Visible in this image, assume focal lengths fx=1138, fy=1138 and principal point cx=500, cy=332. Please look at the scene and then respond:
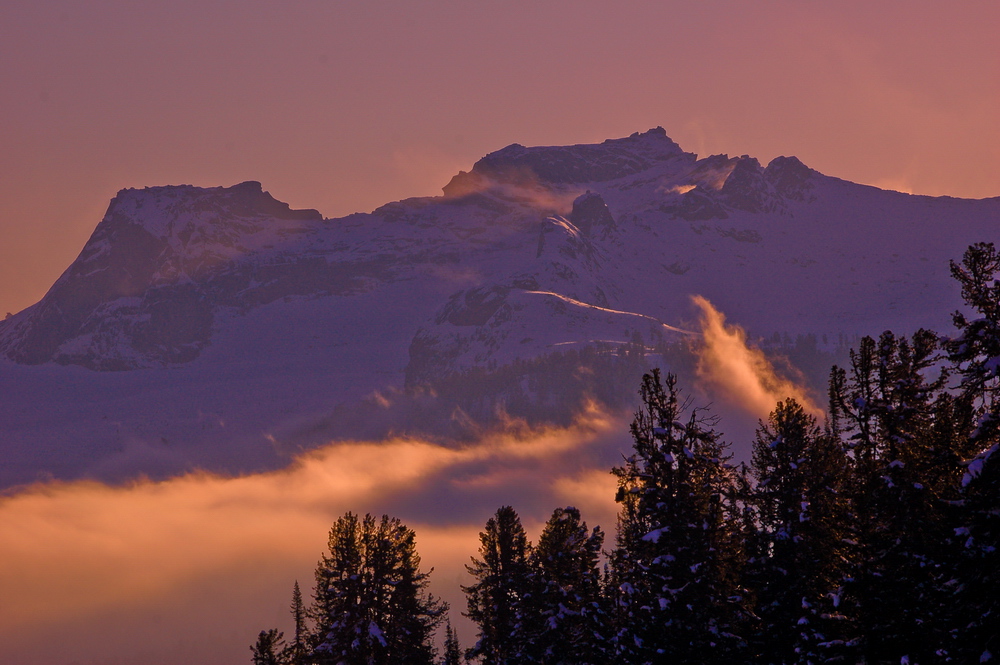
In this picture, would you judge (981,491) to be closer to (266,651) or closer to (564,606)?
(564,606)

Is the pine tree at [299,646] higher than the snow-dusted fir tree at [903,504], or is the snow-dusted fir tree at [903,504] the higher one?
the pine tree at [299,646]

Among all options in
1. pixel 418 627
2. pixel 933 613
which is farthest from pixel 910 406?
pixel 418 627

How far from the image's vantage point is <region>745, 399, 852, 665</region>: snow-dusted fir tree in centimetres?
4228

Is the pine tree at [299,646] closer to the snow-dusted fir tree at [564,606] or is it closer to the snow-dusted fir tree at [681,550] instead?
the snow-dusted fir tree at [564,606]

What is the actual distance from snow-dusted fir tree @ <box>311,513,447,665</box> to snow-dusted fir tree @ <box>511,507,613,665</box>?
778cm

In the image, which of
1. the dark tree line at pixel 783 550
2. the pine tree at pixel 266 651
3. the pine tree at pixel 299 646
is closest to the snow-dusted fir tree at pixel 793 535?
the dark tree line at pixel 783 550

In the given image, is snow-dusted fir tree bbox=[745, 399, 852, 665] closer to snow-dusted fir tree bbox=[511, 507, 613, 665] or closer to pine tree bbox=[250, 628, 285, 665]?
snow-dusted fir tree bbox=[511, 507, 613, 665]

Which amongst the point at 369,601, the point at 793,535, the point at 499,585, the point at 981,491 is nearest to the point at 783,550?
the point at 793,535

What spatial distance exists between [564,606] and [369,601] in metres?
12.0

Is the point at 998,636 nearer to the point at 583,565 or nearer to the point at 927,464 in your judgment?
the point at 927,464

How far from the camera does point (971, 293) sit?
1210 inches

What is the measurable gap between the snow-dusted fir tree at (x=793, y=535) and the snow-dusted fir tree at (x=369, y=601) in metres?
21.6

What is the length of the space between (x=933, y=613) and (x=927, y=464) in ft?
14.8

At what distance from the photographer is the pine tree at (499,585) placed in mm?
63156
